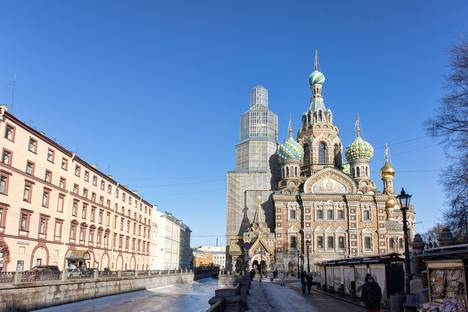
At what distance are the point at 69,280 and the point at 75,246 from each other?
9.56 meters

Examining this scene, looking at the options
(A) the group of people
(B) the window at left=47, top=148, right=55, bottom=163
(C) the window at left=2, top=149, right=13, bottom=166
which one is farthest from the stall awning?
(A) the group of people

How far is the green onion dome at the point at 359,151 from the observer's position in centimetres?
7425

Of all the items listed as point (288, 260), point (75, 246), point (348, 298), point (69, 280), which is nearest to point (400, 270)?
point (348, 298)

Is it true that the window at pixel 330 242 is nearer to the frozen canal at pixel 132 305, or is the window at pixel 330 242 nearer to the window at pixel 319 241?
the window at pixel 319 241

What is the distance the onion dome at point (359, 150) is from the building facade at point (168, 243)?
1303 inches

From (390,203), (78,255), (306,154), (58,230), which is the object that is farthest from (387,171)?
(58,230)

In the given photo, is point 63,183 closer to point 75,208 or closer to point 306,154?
point 75,208

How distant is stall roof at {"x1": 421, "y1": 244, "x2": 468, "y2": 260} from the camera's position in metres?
11.1

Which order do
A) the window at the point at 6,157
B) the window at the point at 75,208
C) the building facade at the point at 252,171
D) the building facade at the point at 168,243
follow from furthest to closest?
the building facade at the point at 168,243
the building facade at the point at 252,171
the window at the point at 75,208
the window at the point at 6,157

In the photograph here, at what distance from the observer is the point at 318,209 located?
68750 millimetres

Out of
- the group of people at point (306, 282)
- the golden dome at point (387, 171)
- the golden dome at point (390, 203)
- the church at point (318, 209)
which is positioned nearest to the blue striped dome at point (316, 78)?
the church at point (318, 209)

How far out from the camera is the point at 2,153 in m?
32.9

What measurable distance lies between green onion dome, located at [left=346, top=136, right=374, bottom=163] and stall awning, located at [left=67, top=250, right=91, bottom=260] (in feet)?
149

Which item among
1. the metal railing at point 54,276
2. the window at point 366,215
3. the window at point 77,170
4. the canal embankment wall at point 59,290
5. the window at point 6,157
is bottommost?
the canal embankment wall at point 59,290
